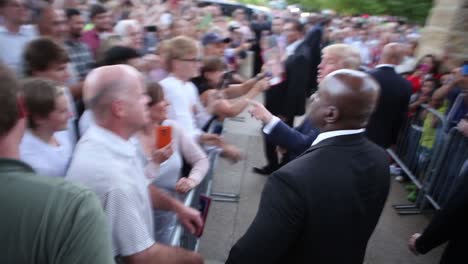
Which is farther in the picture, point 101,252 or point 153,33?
point 153,33

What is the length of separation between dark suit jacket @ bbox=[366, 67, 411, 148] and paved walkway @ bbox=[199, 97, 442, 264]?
39.7 inches

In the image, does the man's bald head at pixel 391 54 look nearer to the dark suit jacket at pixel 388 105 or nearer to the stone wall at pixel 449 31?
the dark suit jacket at pixel 388 105

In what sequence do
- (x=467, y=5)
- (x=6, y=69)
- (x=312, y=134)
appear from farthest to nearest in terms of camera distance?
(x=467, y=5) → (x=312, y=134) → (x=6, y=69)

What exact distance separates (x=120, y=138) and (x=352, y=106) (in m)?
1.05

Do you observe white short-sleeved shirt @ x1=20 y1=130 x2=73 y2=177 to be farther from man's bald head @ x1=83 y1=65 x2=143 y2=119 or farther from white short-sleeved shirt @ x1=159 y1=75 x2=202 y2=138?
white short-sleeved shirt @ x1=159 y1=75 x2=202 y2=138

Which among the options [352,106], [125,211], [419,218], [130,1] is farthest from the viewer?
[130,1]

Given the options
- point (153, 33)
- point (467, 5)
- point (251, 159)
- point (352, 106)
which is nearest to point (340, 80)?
point (352, 106)

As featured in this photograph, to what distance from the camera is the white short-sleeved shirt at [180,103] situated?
3061mm

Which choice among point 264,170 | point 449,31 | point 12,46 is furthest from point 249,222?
point 449,31

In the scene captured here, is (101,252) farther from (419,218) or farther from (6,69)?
(419,218)

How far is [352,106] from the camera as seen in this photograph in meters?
1.58

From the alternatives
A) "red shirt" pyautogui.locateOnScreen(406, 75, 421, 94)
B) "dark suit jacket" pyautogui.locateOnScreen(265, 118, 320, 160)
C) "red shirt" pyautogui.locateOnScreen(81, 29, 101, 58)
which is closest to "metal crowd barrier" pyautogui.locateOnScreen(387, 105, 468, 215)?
"red shirt" pyautogui.locateOnScreen(406, 75, 421, 94)

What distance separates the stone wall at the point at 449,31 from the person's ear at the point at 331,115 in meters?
5.63

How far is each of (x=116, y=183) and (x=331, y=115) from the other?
3.22ft
